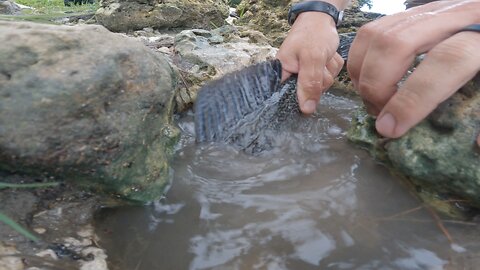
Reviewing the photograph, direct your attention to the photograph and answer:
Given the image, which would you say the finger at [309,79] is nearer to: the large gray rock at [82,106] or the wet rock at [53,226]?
the large gray rock at [82,106]

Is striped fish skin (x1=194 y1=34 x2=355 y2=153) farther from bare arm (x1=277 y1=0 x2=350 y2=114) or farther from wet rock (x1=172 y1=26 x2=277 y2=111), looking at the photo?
wet rock (x1=172 y1=26 x2=277 y2=111)

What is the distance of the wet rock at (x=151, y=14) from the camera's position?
398cm

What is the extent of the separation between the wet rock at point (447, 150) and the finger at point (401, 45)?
18 cm

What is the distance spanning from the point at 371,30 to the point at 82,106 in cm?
102

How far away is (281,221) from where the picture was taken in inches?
50.7

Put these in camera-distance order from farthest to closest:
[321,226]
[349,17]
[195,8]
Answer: [195,8] < [349,17] < [321,226]

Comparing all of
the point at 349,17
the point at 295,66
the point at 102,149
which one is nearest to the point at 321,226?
the point at 102,149

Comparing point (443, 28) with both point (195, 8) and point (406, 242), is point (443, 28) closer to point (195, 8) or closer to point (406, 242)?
point (406, 242)

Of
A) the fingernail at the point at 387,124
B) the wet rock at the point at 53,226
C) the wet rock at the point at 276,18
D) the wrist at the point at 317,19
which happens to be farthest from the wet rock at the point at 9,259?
the wet rock at the point at 276,18

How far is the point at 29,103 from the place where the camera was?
3.39 feet

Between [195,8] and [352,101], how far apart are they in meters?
2.28

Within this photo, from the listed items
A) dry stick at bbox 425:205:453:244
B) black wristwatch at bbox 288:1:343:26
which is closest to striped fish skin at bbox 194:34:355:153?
black wristwatch at bbox 288:1:343:26

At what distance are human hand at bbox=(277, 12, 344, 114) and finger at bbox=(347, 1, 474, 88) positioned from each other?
0.72 ft

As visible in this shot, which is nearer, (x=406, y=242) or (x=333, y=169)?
(x=406, y=242)
